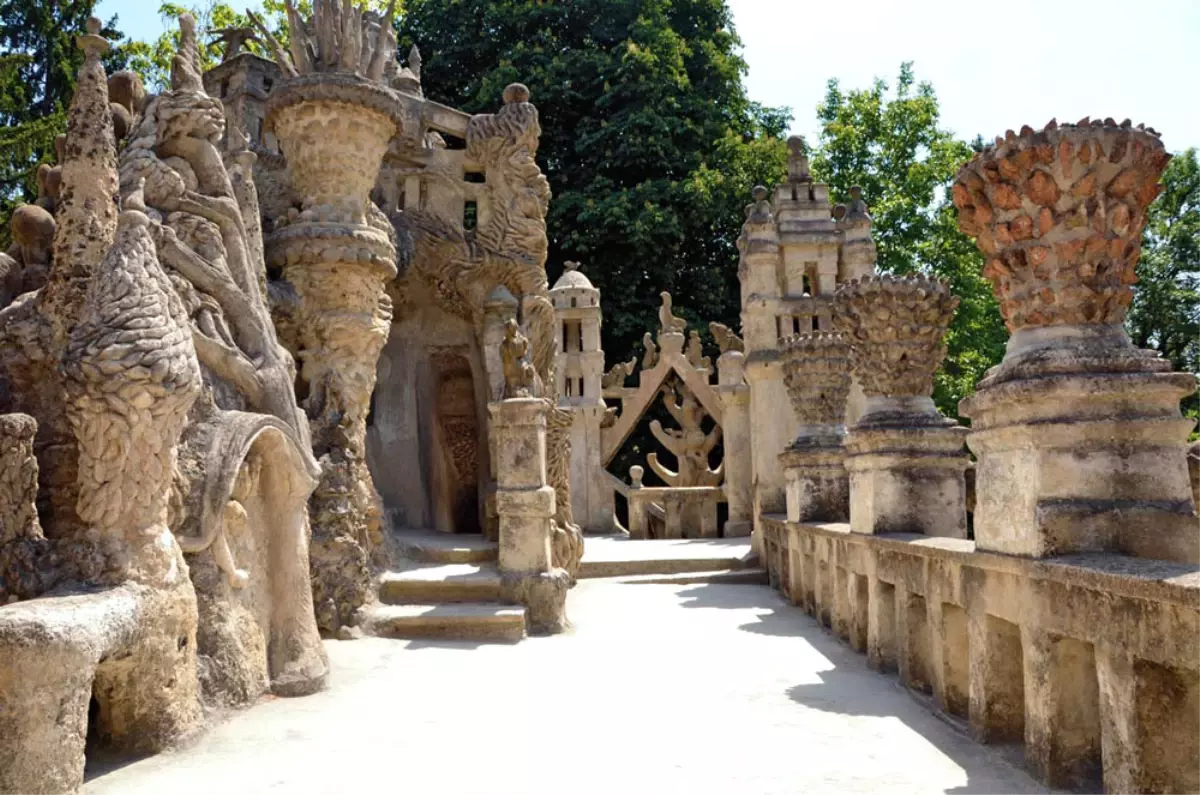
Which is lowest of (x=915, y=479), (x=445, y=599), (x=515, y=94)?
(x=445, y=599)

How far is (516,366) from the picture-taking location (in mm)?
9938

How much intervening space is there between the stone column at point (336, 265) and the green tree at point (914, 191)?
516 inches

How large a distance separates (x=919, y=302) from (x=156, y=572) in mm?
5051

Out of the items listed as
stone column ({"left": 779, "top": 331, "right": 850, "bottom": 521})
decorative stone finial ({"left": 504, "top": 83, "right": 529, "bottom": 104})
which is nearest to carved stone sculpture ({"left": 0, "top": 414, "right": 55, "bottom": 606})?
stone column ({"left": 779, "top": 331, "right": 850, "bottom": 521})

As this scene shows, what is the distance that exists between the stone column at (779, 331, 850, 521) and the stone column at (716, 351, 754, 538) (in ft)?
17.9

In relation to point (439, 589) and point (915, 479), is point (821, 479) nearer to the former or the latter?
point (915, 479)

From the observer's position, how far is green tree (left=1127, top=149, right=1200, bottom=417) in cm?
2191

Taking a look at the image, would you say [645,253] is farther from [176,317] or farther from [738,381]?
[176,317]

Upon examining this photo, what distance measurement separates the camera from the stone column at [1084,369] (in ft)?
14.0

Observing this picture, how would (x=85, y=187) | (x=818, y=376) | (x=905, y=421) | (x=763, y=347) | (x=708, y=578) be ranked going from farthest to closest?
(x=763, y=347) → (x=708, y=578) → (x=818, y=376) → (x=905, y=421) → (x=85, y=187)

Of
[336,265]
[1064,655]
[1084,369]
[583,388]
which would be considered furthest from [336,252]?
[583,388]

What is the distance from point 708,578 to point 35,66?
1761 cm

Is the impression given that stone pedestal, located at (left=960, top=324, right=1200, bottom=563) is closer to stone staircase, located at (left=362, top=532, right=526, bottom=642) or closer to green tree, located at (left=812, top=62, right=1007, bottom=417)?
stone staircase, located at (left=362, top=532, right=526, bottom=642)

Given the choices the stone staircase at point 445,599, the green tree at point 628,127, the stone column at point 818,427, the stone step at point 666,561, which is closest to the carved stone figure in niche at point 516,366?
the stone staircase at point 445,599
